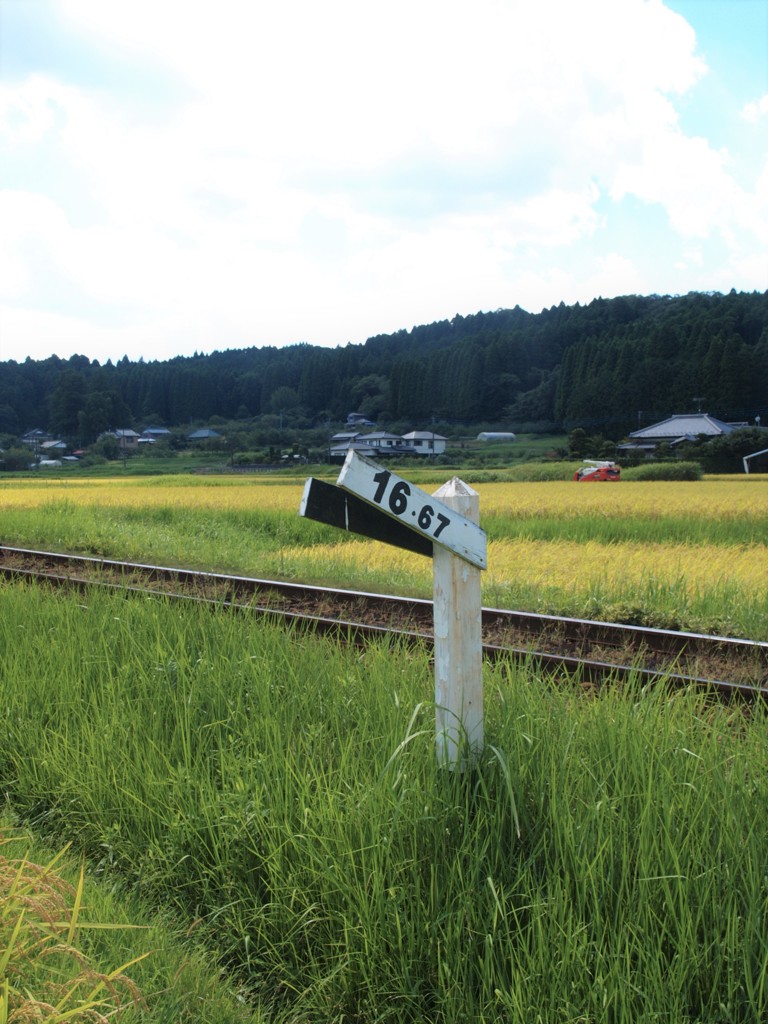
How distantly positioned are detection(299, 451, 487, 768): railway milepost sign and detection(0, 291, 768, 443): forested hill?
76.4 metres

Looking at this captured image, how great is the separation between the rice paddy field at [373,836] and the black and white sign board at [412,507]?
0.73 metres

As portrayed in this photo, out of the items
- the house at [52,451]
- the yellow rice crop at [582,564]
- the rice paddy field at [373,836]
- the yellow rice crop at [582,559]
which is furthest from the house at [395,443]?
the rice paddy field at [373,836]

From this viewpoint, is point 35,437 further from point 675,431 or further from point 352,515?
point 352,515

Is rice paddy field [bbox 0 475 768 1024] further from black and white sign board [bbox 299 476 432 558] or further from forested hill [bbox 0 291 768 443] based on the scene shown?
forested hill [bbox 0 291 768 443]

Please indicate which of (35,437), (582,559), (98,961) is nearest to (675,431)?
(582,559)

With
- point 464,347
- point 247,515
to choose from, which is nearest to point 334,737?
point 247,515

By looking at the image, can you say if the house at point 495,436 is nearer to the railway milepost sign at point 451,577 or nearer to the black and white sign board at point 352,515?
the railway milepost sign at point 451,577

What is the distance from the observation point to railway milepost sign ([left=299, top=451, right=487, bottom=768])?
109 inches

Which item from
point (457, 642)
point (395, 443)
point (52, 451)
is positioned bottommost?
point (457, 642)

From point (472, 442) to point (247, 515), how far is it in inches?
2594

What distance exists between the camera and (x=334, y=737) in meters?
3.59

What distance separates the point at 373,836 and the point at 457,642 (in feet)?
2.38

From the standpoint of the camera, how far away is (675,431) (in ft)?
220

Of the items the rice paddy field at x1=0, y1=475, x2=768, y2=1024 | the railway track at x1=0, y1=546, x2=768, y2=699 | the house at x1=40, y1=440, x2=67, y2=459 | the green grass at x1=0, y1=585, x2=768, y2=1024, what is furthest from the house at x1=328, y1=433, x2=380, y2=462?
the green grass at x1=0, y1=585, x2=768, y2=1024
